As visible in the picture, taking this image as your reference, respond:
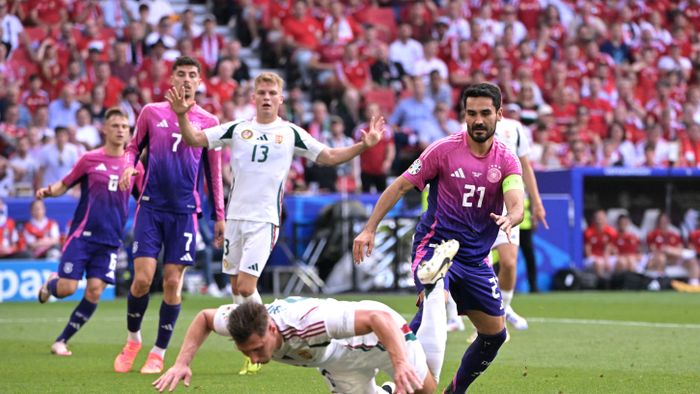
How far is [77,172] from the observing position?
12.5 m

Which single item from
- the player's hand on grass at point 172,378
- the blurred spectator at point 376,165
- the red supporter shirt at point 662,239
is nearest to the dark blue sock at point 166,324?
the player's hand on grass at point 172,378

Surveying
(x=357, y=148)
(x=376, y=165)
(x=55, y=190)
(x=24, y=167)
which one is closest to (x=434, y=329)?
(x=357, y=148)

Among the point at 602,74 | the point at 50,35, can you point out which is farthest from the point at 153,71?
the point at 602,74

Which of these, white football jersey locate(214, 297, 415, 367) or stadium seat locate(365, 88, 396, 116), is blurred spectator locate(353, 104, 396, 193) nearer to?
stadium seat locate(365, 88, 396, 116)

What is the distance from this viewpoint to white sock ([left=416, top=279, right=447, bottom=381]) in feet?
24.5

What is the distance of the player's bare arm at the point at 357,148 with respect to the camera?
9.51 metres

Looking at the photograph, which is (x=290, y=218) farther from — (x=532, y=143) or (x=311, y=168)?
(x=532, y=143)

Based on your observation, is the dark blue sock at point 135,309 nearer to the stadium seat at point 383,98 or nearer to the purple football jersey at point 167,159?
the purple football jersey at point 167,159

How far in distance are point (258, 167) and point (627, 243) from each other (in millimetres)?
13186

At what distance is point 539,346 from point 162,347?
12.4ft

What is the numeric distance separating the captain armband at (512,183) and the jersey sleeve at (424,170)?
0.47 m

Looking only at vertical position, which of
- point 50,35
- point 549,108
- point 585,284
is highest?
point 50,35

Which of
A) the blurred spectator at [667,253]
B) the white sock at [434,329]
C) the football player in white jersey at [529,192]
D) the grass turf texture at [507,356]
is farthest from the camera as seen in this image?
the blurred spectator at [667,253]

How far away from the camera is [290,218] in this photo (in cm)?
2055
